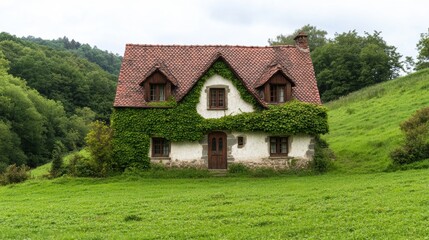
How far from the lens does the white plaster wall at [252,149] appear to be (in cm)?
3114

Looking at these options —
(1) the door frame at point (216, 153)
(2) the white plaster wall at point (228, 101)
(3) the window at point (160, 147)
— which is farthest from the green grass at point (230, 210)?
(2) the white plaster wall at point (228, 101)

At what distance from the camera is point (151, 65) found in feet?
110

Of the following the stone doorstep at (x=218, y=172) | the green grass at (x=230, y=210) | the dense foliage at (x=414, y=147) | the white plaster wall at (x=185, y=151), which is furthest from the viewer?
the white plaster wall at (x=185, y=151)

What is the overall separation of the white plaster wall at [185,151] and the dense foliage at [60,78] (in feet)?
230

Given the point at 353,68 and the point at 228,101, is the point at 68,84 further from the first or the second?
the point at 228,101

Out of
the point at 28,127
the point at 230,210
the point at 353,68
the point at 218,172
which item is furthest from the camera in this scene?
the point at 353,68

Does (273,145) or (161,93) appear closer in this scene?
(273,145)

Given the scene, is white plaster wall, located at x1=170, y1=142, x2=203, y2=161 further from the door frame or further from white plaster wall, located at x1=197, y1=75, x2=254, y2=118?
white plaster wall, located at x1=197, y1=75, x2=254, y2=118

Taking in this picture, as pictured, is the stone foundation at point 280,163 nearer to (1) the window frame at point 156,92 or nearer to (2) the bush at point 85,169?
(1) the window frame at point 156,92

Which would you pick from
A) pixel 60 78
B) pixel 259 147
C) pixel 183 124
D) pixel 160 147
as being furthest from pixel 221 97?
pixel 60 78

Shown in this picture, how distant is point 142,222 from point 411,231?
8.68 m

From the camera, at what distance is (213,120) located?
30922mm

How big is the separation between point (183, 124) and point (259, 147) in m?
5.18

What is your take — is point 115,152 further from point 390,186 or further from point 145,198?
point 390,186
